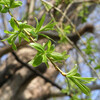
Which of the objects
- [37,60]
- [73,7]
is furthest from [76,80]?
[73,7]

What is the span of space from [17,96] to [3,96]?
17 centimetres

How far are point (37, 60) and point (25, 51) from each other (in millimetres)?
1422

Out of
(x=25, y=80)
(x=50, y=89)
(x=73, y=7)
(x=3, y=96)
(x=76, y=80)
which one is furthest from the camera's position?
(x=73, y=7)

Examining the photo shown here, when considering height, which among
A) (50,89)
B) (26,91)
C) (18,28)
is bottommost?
(50,89)

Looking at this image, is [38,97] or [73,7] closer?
[38,97]

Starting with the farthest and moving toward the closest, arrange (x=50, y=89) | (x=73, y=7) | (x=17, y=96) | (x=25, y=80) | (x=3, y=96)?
(x=73, y=7)
(x=50, y=89)
(x=25, y=80)
(x=17, y=96)
(x=3, y=96)

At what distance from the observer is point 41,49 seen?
1.27 ft

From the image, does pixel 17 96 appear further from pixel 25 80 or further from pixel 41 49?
pixel 41 49

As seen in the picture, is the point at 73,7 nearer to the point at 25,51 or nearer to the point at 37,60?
the point at 25,51

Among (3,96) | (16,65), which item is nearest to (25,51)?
(16,65)

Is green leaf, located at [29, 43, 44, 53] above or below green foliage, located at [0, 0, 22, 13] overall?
below

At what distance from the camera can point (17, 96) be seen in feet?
4.75

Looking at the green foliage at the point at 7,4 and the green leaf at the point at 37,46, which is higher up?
the green foliage at the point at 7,4

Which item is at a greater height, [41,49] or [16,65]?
[41,49]
